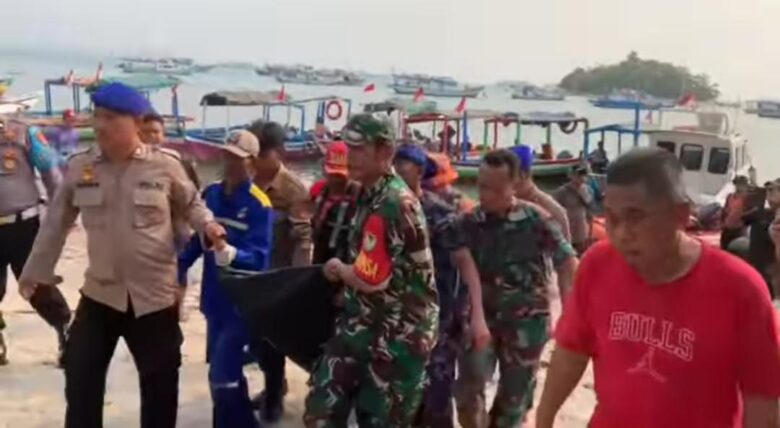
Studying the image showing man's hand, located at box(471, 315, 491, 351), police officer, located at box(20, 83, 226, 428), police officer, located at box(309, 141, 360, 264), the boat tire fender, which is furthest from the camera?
the boat tire fender

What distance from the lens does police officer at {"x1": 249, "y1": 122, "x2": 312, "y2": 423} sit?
5574 millimetres

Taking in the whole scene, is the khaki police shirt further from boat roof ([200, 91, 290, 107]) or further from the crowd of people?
boat roof ([200, 91, 290, 107])

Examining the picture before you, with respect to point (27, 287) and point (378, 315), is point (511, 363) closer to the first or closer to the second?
point (378, 315)

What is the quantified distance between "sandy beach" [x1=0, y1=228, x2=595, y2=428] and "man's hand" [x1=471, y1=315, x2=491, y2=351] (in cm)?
133

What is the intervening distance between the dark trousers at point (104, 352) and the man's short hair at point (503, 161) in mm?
1546

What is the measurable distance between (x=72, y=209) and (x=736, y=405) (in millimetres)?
2768

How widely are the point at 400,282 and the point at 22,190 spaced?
3033 millimetres

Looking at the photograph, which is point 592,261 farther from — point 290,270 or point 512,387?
point 512,387

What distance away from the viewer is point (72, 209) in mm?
4344

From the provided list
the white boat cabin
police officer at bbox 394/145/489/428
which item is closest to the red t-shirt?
police officer at bbox 394/145/489/428

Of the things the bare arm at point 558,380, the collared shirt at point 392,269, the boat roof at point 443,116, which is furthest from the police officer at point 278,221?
the boat roof at point 443,116

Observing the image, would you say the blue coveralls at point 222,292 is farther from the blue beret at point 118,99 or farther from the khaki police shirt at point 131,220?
the blue beret at point 118,99

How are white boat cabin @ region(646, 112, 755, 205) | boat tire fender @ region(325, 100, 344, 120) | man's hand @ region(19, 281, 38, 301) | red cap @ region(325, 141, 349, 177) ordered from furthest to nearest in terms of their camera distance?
1. boat tire fender @ region(325, 100, 344, 120)
2. white boat cabin @ region(646, 112, 755, 205)
3. red cap @ region(325, 141, 349, 177)
4. man's hand @ region(19, 281, 38, 301)

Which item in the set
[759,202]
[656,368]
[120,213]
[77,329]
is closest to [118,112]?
[120,213]
